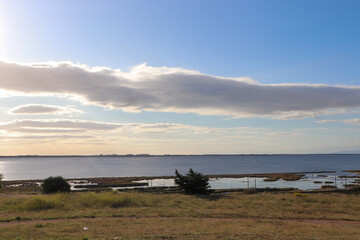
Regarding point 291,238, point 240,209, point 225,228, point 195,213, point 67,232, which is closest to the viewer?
point 291,238

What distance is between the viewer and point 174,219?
19.3 meters

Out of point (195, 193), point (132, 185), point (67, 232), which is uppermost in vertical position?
point (67, 232)

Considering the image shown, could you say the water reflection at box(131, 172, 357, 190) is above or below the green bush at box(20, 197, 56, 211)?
below

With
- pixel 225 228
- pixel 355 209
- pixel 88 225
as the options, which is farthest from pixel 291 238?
pixel 355 209

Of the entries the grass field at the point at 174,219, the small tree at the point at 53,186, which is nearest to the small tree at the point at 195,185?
the grass field at the point at 174,219

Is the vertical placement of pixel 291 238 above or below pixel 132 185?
above

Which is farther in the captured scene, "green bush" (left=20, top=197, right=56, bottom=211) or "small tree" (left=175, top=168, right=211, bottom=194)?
"small tree" (left=175, top=168, right=211, bottom=194)

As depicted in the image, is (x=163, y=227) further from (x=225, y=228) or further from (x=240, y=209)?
(x=240, y=209)

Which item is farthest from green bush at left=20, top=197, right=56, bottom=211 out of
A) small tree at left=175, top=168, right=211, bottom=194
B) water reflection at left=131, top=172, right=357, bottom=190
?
water reflection at left=131, top=172, right=357, bottom=190

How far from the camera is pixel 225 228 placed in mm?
16047

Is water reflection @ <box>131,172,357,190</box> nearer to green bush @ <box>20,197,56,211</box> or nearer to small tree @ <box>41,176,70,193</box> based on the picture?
small tree @ <box>41,176,70,193</box>

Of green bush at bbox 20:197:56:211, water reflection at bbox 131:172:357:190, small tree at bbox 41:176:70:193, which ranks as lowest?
water reflection at bbox 131:172:357:190

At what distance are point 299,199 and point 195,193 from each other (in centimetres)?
1364

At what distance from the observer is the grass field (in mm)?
14539
